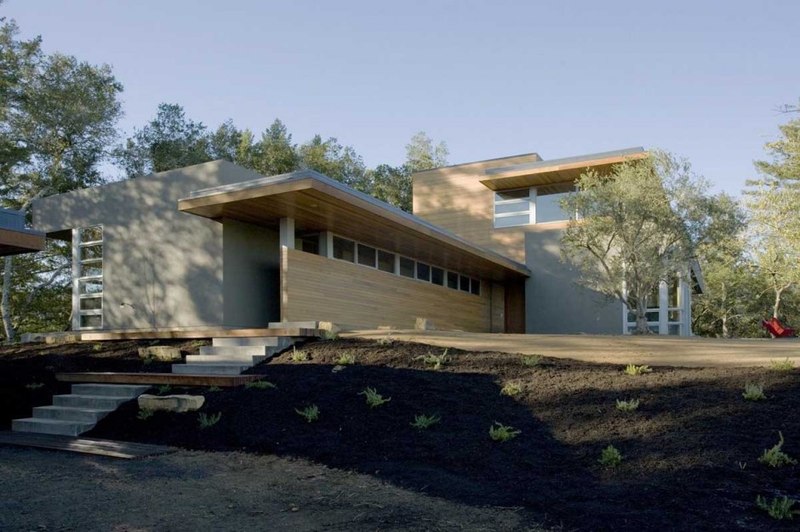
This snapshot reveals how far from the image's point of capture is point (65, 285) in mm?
23766

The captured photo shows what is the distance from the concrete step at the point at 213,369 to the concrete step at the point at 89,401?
1.06m

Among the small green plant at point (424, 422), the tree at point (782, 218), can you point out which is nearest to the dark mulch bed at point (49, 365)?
the small green plant at point (424, 422)

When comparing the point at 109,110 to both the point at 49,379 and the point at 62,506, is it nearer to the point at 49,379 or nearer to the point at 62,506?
the point at 49,379

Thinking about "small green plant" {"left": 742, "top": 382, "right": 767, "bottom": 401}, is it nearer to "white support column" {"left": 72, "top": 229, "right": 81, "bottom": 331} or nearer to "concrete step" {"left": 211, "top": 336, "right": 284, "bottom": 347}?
"concrete step" {"left": 211, "top": 336, "right": 284, "bottom": 347}

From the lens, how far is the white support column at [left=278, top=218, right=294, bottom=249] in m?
11.8

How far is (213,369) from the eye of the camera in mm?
8414

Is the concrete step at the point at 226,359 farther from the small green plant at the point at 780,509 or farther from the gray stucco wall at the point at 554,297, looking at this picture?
the gray stucco wall at the point at 554,297

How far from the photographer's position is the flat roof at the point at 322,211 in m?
10.0

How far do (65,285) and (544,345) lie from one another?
20.7 meters

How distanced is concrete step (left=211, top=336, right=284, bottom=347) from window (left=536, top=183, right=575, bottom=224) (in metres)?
11.9

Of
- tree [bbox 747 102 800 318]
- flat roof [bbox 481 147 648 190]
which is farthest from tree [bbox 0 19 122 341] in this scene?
tree [bbox 747 102 800 318]

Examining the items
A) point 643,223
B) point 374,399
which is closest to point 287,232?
point 374,399

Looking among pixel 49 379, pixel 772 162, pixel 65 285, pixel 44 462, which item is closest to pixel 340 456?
pixel 44 462

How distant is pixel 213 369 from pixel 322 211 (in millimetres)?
3758
